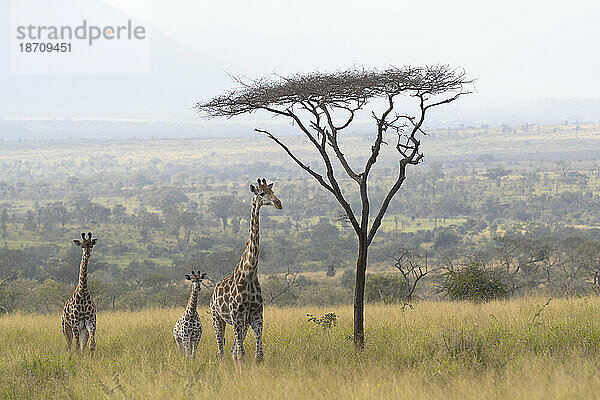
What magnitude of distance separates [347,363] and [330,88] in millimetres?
4089

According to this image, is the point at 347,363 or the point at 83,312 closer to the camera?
the point at 347,363

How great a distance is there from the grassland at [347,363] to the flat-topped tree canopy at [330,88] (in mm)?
3757

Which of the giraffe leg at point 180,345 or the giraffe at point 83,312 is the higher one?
the giraffe at point 83,312

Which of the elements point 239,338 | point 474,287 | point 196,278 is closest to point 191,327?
point 196,278

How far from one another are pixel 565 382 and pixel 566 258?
1643 inches

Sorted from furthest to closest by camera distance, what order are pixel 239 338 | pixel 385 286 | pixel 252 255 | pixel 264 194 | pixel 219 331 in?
pixel 385 286 < pixel 219 331 < pixel 252 255 < pixel 239 338 < pixel 264 194

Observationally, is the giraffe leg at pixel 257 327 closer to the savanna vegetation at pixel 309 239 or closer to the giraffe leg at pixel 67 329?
the savanna vegetation at pixel 309 239

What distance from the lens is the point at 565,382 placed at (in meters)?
6.88

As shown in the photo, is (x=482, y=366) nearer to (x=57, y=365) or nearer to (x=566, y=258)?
(x=57, y=365)

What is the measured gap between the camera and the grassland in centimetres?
720

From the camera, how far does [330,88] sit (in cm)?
1001

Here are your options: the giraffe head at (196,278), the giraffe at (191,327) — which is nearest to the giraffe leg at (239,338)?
the giraffe at (191,327)

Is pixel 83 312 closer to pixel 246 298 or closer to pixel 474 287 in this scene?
pixel 246 298

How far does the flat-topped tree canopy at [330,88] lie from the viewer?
9945 millimetres
